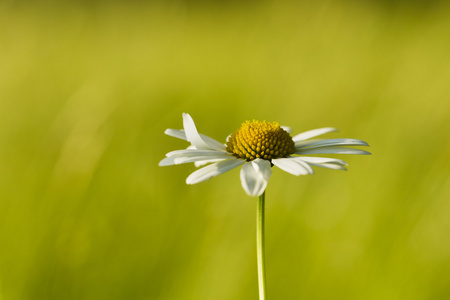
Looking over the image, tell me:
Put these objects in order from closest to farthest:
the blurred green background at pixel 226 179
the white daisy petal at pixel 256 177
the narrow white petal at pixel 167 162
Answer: the white daisy petal at pixel 256 177 < the narrow white petal at pixel 167 162 < the blurred green background at pixel 226 179

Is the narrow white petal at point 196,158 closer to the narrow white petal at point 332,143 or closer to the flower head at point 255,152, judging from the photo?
the flower head at point 255,152

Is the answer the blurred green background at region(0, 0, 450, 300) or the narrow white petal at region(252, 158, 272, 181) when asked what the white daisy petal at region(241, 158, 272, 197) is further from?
the blurred green background at region(0, 0, 450, 300)

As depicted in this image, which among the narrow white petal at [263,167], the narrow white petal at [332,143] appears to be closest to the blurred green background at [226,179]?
the narrow white petal at [332,143]

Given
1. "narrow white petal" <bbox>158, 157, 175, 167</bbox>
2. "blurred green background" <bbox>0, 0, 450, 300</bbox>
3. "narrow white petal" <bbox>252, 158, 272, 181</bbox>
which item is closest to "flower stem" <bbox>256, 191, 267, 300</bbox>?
"narrow white petal" <bbox>252, 158, 272, 181</bbox>

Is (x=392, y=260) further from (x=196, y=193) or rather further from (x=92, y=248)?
(x=92, y=248)

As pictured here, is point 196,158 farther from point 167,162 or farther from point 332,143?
point 332,143
